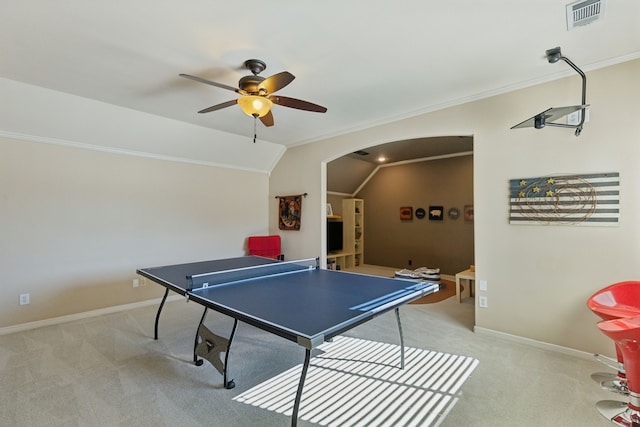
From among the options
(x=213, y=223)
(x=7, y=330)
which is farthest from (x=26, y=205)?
(x=213, y=223)

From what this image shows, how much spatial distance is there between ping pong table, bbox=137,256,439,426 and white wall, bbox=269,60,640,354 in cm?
141

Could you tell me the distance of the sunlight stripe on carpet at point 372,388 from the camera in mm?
1921

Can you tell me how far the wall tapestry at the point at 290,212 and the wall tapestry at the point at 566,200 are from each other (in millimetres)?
3179

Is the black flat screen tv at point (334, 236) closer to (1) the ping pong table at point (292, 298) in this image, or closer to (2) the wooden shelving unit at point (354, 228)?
(2) the wooden shelving unit at point (354, 228)

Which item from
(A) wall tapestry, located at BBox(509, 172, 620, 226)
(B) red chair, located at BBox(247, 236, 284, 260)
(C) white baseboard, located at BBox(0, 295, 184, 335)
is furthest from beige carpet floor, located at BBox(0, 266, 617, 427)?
(B) red chair, located at BBox(247, 236, 284, 260)

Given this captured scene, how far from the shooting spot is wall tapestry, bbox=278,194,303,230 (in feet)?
16.9

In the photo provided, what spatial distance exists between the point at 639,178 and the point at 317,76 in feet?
9.55

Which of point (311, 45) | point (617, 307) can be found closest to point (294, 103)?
point (311, 45)

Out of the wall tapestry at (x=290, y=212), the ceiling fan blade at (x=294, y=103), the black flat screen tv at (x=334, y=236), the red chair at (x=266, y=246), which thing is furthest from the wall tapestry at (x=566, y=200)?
the black flat screen tv at (x=334, y=236)

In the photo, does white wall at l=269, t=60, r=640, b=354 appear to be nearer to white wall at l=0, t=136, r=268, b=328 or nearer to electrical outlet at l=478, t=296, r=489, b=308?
electrical outlet at l=478, t=296, r=489, b=308

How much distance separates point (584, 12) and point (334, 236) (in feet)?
18.7

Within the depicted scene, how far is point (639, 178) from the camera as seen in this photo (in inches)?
95.7

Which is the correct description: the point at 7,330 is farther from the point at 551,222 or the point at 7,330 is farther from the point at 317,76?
the point at 551,222

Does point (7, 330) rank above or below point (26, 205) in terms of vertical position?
below
